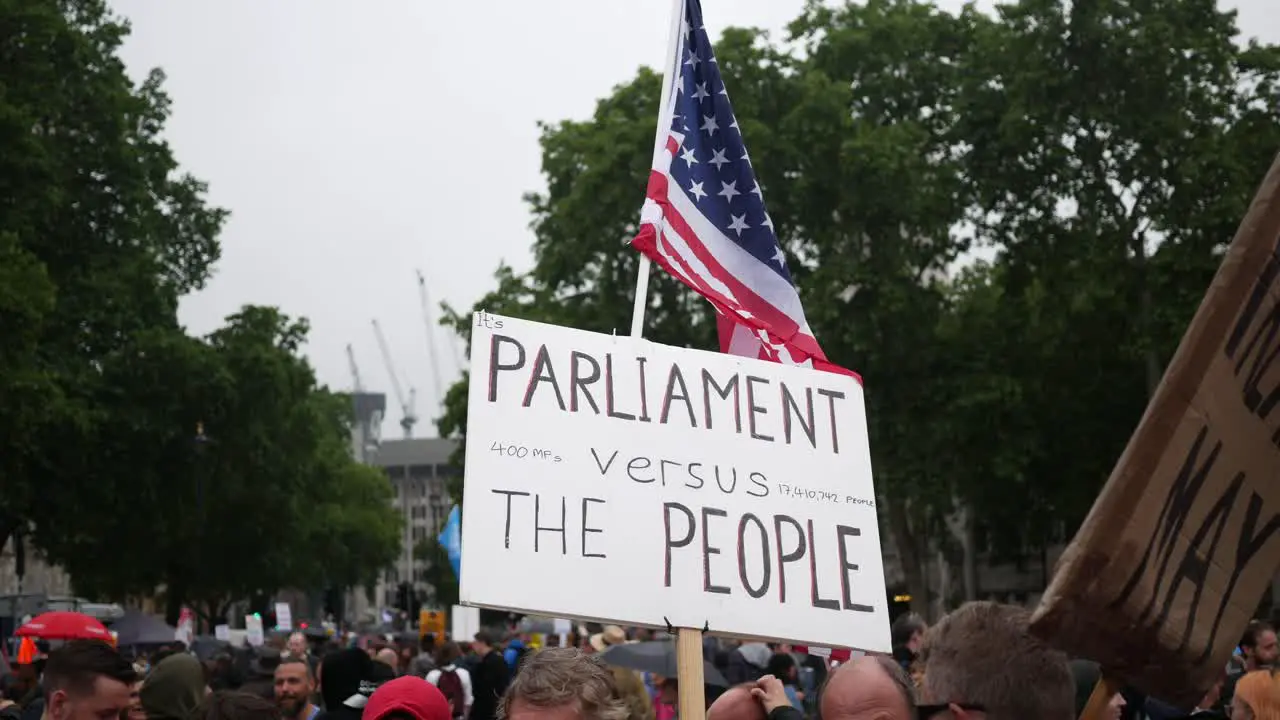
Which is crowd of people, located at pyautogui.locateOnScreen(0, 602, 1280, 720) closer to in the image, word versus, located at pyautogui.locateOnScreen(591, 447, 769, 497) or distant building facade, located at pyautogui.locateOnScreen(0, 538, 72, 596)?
word versus, located at pyautogui.locateOnScreen(591, 447, 769, 497)

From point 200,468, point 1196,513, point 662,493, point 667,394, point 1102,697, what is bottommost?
point 1102,697

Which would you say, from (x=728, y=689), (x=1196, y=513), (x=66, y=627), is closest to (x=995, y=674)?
(x=1196, y=513)

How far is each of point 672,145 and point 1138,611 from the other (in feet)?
16.3

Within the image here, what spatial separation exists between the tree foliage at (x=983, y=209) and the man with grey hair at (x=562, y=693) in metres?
28.4

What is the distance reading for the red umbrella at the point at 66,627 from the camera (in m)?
13.6

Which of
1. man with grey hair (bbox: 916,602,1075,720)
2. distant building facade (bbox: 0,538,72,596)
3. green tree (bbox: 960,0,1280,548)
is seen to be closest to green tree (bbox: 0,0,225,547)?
green tree (bbox: 960,0,1280,548)

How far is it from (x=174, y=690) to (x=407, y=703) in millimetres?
2035

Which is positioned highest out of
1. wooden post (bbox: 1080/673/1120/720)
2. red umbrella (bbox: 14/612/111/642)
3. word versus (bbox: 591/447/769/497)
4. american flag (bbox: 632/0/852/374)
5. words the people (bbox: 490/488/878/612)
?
american flag (bbox: 632/0/852/374)

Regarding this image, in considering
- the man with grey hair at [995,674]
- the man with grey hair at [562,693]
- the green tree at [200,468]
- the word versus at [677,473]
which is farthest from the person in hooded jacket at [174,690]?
the green tree at [200,468]

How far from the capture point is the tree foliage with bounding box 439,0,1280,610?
108 feet

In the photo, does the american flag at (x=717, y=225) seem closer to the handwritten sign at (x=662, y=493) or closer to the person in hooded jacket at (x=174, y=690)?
the handwritten sign at (x=662, y=493)

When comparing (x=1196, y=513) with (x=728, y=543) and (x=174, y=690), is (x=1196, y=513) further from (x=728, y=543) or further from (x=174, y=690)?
(x=174, y=690)

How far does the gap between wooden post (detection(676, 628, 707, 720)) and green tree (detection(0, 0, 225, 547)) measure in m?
25.4

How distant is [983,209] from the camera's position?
Result: 35.5m
